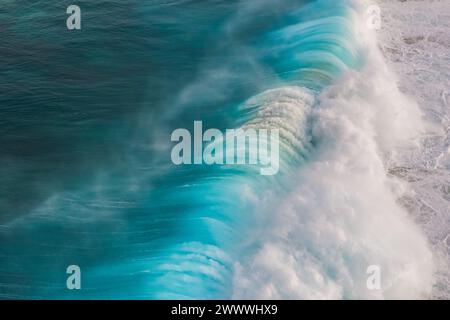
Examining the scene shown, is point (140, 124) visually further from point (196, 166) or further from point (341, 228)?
point (341, 228)

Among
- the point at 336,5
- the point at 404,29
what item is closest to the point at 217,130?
the point at 336,5

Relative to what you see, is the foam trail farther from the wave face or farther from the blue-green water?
the blue-green water

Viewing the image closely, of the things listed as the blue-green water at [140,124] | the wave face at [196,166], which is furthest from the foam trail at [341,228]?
the blue-green water at [140,124]

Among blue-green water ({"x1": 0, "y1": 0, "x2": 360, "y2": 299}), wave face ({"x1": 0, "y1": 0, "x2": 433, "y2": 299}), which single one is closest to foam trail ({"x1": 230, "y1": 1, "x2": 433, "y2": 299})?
wave face ({"x1": 0, "y1": 0, "x2": 433, "y2": 299})

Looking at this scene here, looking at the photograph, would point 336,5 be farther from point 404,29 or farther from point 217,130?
point 217,130

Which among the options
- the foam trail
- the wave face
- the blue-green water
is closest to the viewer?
the foam trail
